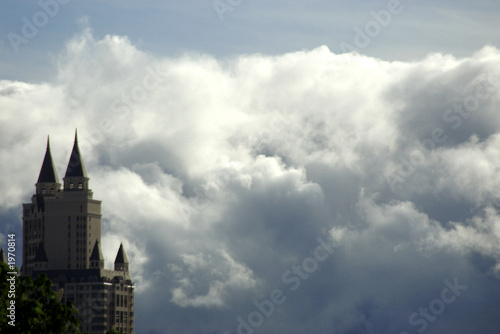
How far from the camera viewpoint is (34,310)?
2958 inches

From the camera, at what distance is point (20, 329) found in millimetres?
74062

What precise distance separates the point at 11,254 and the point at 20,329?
37.7 ft

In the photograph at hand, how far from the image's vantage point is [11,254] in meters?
83.9

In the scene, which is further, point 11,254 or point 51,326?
point 11,254

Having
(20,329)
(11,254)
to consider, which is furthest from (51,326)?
(11,254)

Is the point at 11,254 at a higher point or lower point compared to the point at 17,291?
higher

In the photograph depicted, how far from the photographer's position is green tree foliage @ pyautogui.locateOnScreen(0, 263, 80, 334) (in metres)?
74.4

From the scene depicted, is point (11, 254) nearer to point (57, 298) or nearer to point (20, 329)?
point (57, 298)

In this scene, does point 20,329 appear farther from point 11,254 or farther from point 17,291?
point 11,254

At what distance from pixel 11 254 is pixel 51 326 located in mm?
9666

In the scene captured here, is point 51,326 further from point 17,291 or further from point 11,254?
point 11,254

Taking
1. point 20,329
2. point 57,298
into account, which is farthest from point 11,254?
point 20,329

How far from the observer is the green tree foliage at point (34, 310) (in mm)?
74400

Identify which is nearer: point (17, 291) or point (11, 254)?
point (17, 291)
